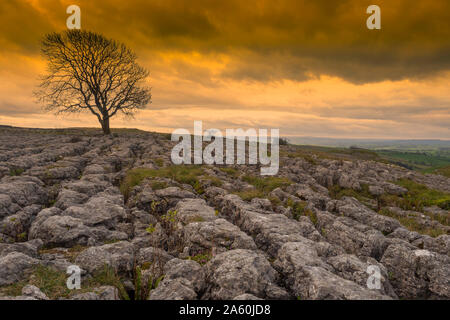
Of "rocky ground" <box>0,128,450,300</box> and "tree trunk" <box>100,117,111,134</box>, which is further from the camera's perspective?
"tree trunk" <box>100,117,111,134</box>

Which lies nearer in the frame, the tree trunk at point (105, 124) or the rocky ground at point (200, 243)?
the rocky ground at point (200, 243)

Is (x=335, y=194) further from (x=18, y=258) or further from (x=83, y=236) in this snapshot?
(x=18, y=258)

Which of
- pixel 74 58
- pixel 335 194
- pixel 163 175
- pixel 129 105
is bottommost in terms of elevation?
pixel 335 194

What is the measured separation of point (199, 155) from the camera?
33.3m

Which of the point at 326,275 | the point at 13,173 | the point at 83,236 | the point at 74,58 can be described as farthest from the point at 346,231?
the point at 74,58

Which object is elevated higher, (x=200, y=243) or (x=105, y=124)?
(x=105, y=124)

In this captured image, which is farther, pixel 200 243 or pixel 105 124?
pixel 105 124

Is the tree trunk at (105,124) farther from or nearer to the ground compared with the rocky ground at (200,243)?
farther from the ground

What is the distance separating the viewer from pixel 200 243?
10727 millimetres

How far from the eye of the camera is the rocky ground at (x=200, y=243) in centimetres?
769

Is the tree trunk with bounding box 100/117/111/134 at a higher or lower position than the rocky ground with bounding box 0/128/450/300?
higher

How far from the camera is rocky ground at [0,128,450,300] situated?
303 inches
